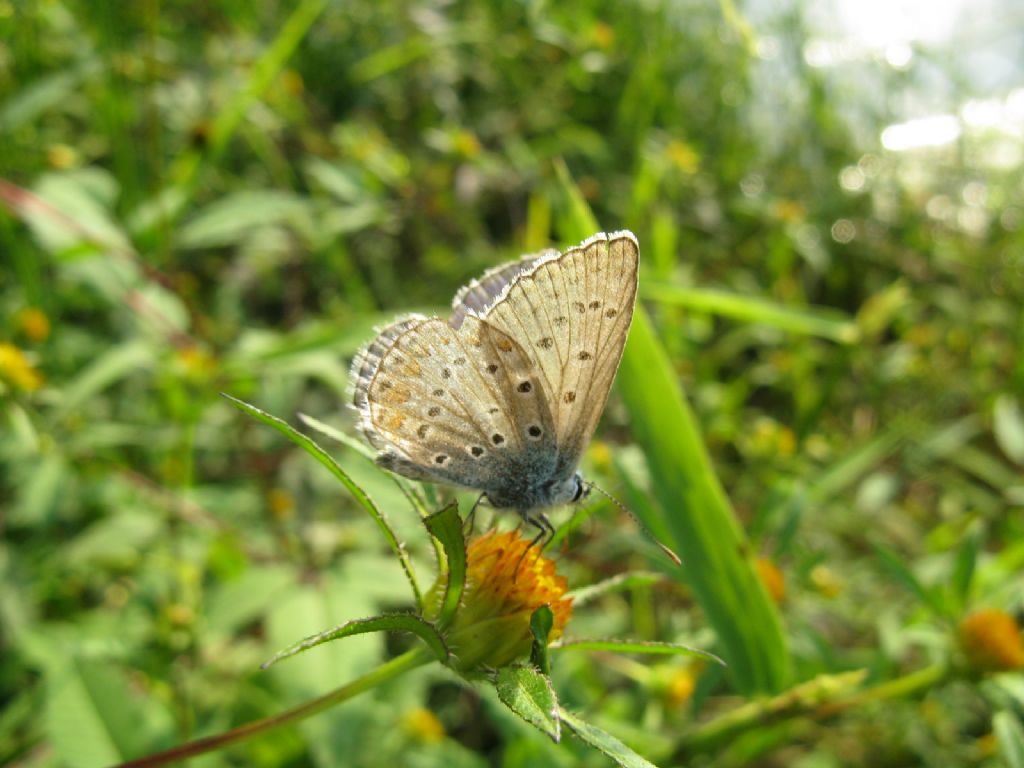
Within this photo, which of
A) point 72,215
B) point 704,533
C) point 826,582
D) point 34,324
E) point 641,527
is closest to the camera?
point 641,527

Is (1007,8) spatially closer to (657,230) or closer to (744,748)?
(657,230)

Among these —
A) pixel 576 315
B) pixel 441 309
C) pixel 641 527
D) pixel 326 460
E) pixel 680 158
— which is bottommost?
pixel 641 527

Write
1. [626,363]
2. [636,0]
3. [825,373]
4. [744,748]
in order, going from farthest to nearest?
[636,0], [825,373], [744,748], [626,363]

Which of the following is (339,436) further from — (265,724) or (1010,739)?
(1010,739)

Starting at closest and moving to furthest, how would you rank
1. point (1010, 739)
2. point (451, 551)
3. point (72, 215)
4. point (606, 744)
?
A: point (606, 744) < point (451, 551) < point (1010, 739) < point (72, 215)

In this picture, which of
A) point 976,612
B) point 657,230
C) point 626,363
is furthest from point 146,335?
point 976,612

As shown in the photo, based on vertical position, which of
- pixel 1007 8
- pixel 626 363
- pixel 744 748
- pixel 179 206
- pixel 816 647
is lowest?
pixel 744 748

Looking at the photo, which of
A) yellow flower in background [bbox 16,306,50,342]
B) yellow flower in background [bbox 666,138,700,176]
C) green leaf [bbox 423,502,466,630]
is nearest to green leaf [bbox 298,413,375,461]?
green leaf [bbox 423,502,466,630]

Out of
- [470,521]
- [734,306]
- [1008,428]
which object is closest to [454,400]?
[470,521]
